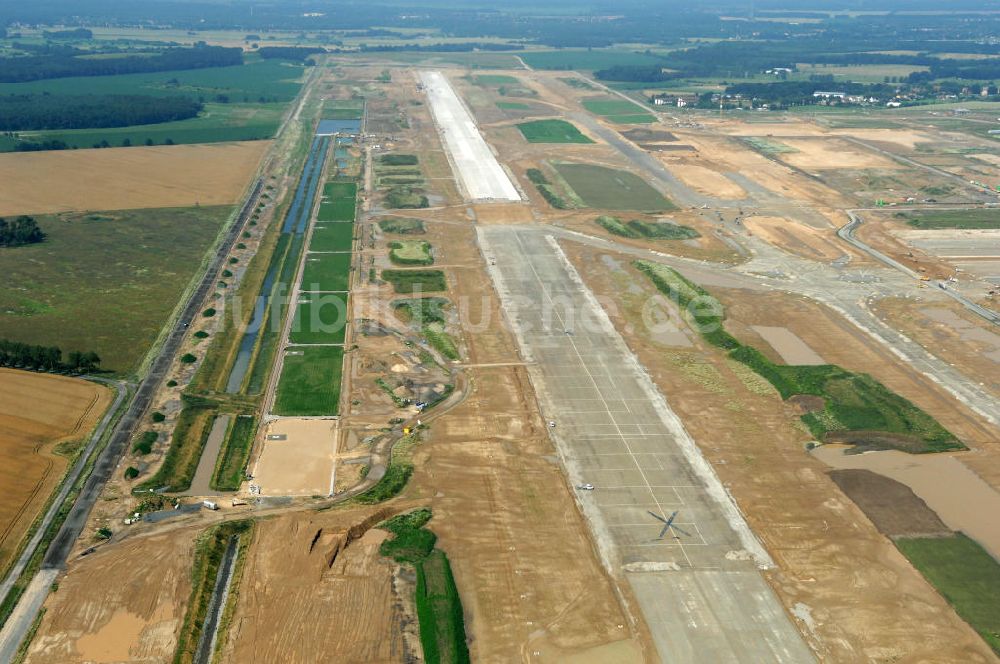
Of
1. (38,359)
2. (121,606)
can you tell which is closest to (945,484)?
(121,606)

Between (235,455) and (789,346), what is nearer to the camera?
(235,455)

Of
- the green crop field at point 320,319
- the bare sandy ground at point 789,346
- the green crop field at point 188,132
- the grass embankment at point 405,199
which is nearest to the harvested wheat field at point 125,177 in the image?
the green crop field at point 188,132

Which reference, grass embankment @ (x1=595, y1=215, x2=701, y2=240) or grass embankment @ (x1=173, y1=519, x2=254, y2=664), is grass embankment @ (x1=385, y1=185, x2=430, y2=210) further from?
grass embankment @ (x1=173, y1=519, x2=254, y2=664)

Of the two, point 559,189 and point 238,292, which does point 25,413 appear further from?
point 559,189

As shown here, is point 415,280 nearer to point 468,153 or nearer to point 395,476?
point 395,476

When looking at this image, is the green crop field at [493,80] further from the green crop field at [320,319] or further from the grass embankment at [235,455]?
the grass embankment at [235,455]

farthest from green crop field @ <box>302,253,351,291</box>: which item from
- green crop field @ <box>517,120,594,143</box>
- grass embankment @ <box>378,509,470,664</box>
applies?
green crop field @ <box>517,120,594,143</box>
